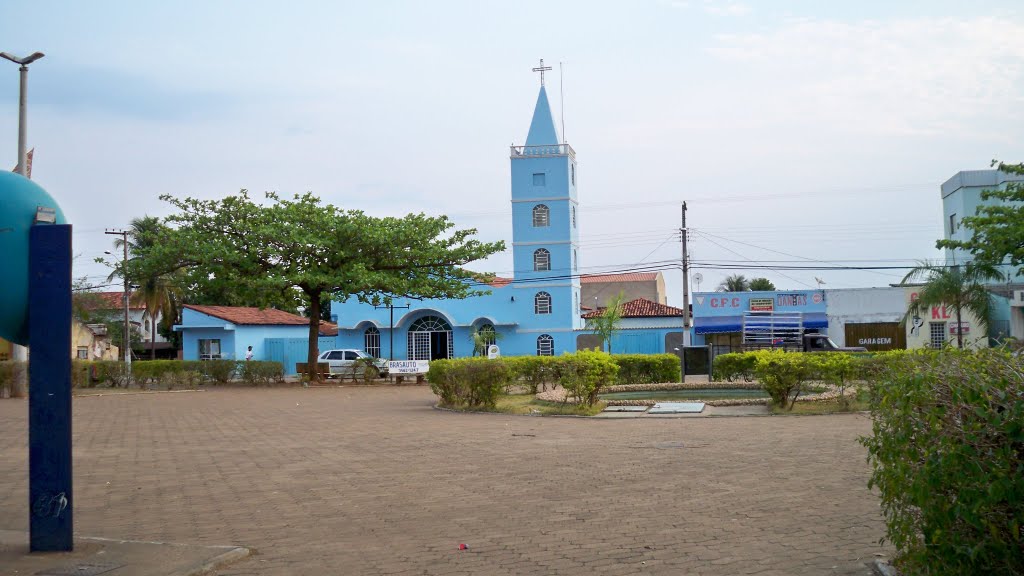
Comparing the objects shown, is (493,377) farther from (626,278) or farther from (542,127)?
(626,278)

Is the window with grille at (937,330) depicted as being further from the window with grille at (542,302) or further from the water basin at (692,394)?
the water basin at (692,394)

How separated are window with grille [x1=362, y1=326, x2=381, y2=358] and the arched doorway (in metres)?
1.76

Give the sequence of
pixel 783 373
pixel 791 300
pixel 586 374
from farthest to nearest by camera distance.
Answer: pixel 791 300 → pixel 586 374 → pixel 783 373

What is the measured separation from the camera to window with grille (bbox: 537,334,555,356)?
47281 mm

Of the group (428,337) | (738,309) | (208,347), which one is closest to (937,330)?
(738,309)

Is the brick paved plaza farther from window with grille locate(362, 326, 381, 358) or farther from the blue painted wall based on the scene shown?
window with grille locate(362, 326, 381, 358)

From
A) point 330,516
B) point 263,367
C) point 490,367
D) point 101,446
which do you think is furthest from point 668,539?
point 263,367

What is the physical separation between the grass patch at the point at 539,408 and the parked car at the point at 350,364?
15188mm

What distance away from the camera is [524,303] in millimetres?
47812

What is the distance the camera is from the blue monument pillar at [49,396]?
625cm

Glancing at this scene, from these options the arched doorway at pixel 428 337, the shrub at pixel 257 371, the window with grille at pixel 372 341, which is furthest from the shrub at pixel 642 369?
the window with grille at pixel 372 341

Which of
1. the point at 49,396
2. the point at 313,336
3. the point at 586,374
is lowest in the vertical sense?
the point at 586,374

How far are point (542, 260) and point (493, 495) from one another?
39.9m

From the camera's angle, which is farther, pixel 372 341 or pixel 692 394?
pixel 372 341
